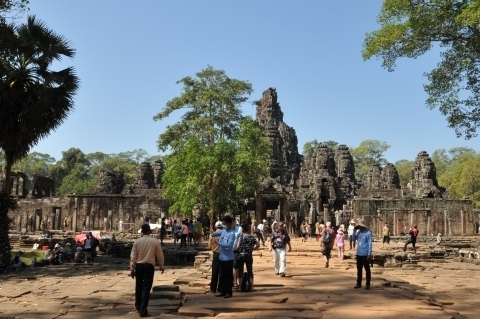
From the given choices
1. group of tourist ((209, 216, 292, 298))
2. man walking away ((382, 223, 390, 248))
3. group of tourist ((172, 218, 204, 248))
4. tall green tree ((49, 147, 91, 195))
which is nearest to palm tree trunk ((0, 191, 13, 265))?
group of tourist ((172, 218, 204, 248))

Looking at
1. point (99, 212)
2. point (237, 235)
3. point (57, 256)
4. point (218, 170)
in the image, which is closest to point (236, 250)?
point (237, 235)

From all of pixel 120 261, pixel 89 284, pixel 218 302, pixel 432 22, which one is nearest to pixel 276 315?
pixel 218 302

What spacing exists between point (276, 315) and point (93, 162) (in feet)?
294

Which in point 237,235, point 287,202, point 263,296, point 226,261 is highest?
point 287,202

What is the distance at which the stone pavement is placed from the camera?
21.2 feet

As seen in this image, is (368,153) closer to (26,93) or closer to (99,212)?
(99,212)

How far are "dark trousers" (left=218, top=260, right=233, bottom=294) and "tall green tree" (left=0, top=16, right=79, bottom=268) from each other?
9.25 meters

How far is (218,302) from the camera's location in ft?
22.6

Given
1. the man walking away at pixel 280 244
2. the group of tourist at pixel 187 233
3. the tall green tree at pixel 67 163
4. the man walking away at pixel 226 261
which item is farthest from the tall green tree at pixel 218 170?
the tall green tree at pixel 67 163

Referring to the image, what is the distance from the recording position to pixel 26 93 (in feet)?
47.9

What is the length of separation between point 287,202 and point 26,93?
19447 millimetres

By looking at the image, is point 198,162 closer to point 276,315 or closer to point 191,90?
point 191,90

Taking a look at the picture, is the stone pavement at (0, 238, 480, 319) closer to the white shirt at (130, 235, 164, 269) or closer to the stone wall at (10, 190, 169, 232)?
the white shirt at (130, 235, 164, 269)

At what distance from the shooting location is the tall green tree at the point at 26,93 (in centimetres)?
1424
